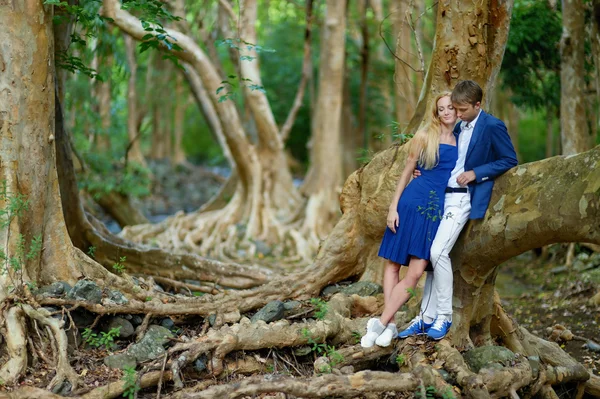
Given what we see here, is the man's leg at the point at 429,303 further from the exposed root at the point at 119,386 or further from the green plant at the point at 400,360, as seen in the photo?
the exposed root at the point at 119,386

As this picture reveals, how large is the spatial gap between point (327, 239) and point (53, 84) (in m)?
2.84

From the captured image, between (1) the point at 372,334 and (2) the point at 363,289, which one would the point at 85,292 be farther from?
(2) the point at 363,289

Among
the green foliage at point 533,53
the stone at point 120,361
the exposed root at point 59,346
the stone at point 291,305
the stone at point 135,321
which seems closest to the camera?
the exposed root at point 59,346

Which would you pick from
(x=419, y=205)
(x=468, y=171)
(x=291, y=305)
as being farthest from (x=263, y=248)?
(x=468, y=171)

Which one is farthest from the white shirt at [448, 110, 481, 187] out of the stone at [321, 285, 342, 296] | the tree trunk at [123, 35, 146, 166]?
the tree trunk at [123, 35, 146, 166]

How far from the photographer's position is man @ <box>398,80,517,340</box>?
15.9 feet

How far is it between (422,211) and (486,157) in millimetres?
583

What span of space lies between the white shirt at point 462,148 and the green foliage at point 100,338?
2681mm

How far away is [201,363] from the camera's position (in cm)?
502

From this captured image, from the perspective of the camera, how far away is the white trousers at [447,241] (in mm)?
4945

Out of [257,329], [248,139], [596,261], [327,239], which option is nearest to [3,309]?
[257,329]

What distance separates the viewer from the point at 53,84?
5.85 meters

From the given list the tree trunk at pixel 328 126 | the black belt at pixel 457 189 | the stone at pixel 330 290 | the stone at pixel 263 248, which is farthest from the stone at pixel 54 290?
the tree trunk at pixel 328 126

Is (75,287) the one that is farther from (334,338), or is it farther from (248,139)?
(248,139)
